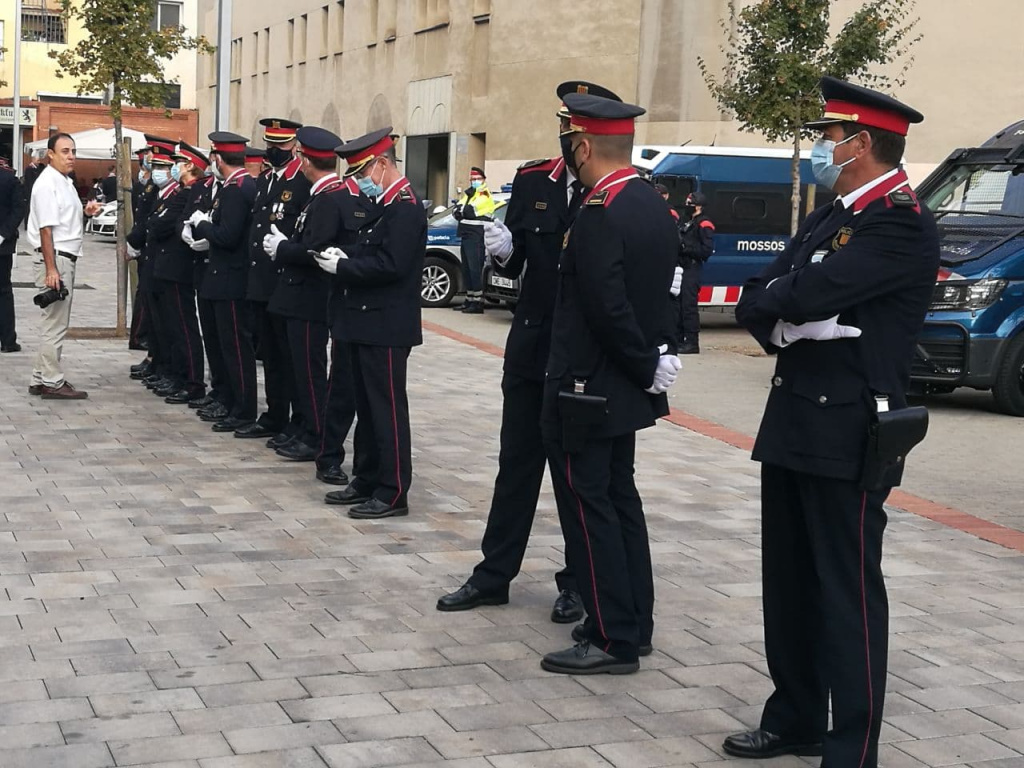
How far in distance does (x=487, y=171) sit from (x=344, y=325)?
1025 inches

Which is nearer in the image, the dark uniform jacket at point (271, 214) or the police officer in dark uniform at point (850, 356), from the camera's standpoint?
the police officer in dark uniform at point (850, 356)

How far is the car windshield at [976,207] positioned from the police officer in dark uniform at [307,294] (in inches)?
237

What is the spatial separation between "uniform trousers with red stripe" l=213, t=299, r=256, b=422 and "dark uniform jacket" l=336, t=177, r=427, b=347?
8.83 ft

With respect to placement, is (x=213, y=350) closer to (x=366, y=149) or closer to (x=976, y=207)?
(x=366, y=149)

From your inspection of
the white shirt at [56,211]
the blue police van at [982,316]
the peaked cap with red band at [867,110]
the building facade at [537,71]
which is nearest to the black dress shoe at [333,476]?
the white shirt at [56,211]

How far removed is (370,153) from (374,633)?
3068 millimetres

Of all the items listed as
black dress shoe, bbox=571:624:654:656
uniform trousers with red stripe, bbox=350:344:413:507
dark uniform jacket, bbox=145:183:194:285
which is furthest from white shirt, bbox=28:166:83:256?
black dress shoe, bbox=571:624:654:656

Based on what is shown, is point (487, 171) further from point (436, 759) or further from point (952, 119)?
point (436, 759)

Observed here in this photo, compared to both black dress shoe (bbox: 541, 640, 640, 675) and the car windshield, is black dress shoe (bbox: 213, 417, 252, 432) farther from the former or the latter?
the car windshield

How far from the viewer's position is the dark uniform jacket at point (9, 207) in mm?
14102

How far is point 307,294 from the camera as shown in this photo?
887 centimetres

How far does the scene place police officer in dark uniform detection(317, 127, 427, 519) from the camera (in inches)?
297

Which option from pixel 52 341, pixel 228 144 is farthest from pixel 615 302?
pixel 52 341

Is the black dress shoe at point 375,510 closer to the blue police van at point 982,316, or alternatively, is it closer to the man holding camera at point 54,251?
the man holding camera at point 54,251
